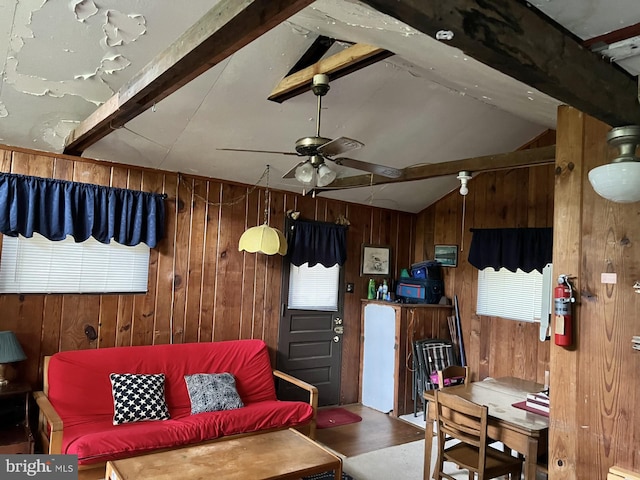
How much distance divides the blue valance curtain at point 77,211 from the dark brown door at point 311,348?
1.51 m

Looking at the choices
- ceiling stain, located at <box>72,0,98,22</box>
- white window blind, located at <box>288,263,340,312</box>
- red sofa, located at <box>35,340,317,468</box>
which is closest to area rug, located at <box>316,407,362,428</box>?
red sofa, located at <box>35,340,317,468</box>

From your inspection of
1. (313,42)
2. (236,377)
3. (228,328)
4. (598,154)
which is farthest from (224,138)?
(598,154)

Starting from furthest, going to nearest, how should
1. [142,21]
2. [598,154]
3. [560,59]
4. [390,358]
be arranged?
[390,358] < [142,21] < [598,154] < [560,59]

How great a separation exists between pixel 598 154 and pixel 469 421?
5.49ft

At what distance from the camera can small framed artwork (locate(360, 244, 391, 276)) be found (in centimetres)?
540

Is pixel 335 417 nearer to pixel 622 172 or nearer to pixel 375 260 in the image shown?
pixel 375 260

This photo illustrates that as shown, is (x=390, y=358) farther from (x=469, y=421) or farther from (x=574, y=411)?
(x=574, y=411)

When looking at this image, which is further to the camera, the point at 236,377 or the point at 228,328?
the point at 228,328

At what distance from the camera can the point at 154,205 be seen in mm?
3959

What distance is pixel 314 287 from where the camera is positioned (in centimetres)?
502

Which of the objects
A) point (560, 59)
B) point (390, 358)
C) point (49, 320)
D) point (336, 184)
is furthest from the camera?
point (390, 358)

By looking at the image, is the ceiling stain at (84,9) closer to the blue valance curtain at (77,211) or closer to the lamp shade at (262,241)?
the blue valance curtain at (77,211)

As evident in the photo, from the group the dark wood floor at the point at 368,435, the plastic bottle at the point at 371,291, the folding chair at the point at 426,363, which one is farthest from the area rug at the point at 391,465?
the plastic bottle at the point at 371,291

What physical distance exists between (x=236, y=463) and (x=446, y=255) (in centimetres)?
359
